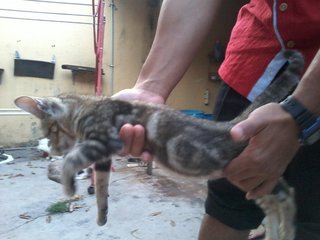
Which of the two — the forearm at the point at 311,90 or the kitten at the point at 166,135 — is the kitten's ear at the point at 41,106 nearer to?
the kitten at the point at 166,135

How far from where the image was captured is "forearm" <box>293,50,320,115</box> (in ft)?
3.23

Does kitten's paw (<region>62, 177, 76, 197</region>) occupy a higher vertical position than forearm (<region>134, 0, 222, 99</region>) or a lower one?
lower

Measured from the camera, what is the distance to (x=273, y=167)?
105 cm

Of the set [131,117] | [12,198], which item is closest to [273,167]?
[131,117]

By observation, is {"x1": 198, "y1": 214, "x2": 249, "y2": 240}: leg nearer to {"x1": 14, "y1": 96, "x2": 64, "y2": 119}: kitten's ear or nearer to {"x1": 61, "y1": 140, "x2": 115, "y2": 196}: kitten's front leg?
{"x1": 61, "y1": 140, "x2": 115, "y2": 196}: kitten's front leg

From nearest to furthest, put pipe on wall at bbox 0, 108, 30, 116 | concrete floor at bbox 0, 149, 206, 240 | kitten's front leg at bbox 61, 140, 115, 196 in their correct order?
kitten's front leg at bbox 61, 140, 115, 196
concrete floor at bbox 0, 149, 206, 240
pipe on wall at bbox 0, 108, 30, 116

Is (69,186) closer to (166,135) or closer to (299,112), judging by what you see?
(166,135)

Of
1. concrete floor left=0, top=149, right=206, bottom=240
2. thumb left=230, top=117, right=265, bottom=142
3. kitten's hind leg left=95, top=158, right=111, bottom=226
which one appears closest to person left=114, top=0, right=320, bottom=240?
A: thumb left=230, top=117, right=265, bottom=142

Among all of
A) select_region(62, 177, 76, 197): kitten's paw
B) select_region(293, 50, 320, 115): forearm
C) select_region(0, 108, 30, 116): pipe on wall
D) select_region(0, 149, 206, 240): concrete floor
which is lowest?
select_region(0, 149, 206, 240): concrete floor

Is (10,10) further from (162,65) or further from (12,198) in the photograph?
(162,65)

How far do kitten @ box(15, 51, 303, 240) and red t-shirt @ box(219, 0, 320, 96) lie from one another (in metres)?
0.07

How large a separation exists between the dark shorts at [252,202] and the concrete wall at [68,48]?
361cm

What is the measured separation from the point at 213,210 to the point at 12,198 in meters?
2.21

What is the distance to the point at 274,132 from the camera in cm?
99
